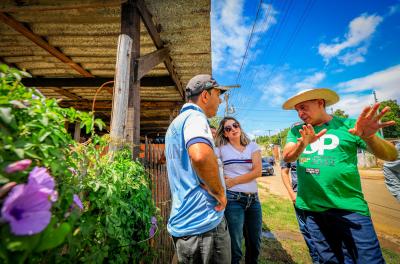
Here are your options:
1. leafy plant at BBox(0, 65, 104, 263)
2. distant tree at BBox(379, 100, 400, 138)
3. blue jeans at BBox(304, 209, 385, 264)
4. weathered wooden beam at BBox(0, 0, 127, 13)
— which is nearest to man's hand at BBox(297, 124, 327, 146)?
blue jeans at BBox(304, 209, 385, 264)

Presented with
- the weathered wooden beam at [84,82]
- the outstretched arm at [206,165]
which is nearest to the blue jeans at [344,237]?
the outstretched arm at [206,165]

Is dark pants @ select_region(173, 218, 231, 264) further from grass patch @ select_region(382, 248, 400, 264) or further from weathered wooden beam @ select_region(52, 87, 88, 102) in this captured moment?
weathered wooden beam @ select_region(52, 87, 88, 102)

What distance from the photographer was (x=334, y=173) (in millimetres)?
2156

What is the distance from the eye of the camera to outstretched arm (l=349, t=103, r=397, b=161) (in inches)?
71.8

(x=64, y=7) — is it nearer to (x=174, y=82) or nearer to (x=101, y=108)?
(x=174, y=82)

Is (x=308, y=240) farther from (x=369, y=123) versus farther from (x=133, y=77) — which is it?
(x=133, y=77)

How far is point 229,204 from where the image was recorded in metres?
2.71

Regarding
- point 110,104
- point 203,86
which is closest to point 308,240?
point 203,86

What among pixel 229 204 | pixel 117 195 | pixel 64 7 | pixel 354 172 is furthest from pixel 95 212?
pixel 64 7

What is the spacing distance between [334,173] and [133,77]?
2461mm

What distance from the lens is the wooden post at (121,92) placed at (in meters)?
2.19

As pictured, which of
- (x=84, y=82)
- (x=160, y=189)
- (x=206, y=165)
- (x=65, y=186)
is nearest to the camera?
(x=65, y=186)

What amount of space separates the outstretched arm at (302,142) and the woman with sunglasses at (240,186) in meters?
0.62

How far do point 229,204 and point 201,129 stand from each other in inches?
57.5
